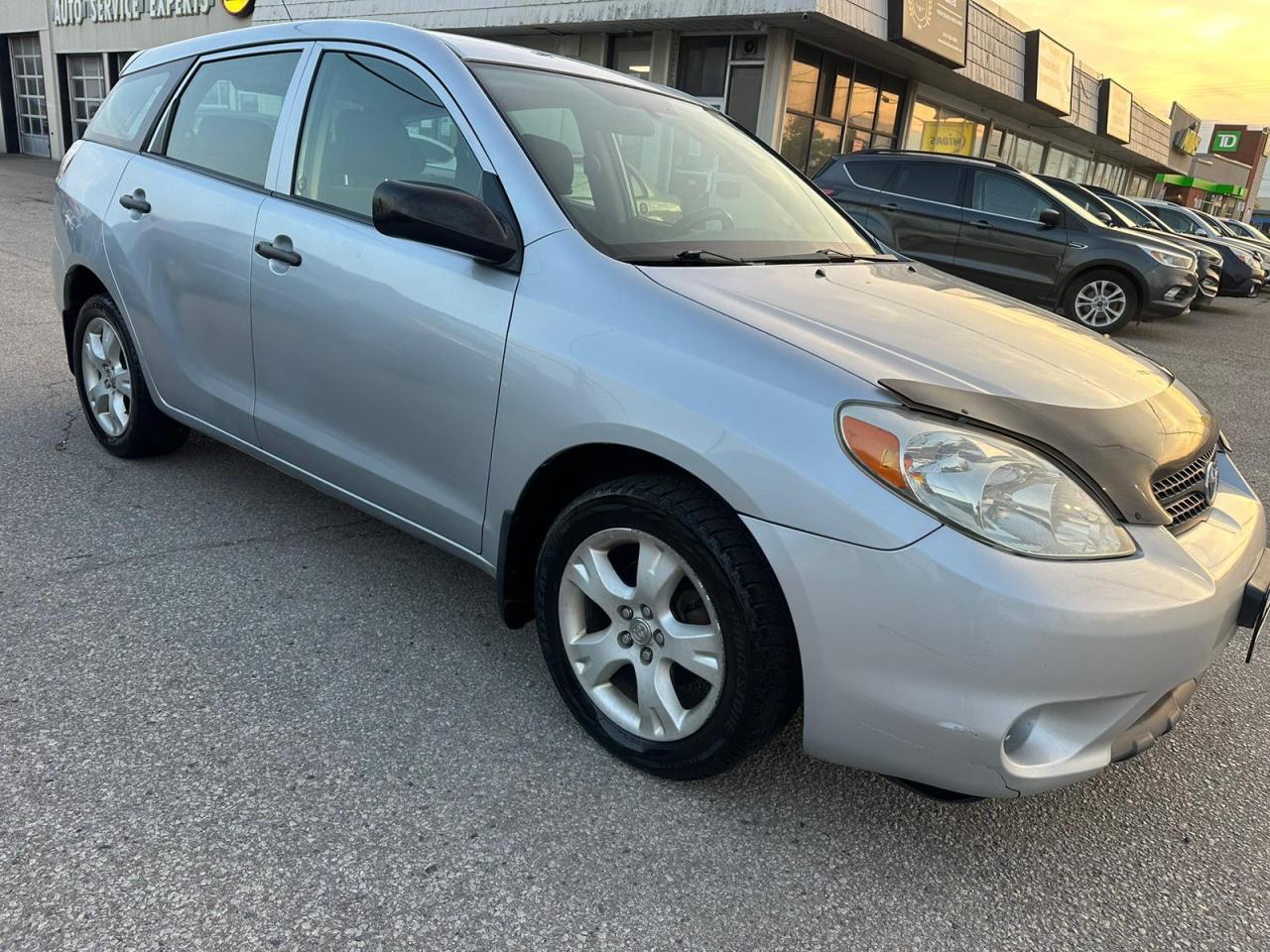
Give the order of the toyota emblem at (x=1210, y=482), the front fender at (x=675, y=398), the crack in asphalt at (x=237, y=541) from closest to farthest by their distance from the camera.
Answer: the front fender at (x=675, y=398) → the toyota emblem at (x=1210, y=482) → the crack in asphalt at (x=237, y=541)

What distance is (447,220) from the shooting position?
2240 millimetres

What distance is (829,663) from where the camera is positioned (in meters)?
1.84

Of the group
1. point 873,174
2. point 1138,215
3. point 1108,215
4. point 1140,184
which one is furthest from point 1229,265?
point 1140,184

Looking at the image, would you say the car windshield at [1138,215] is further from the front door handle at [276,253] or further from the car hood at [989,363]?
the front door handle at [276,253]

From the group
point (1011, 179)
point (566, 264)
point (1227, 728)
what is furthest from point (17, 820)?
point (1011, 179)

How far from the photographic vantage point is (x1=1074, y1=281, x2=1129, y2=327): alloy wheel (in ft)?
33.4

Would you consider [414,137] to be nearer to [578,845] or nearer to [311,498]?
[311,498]

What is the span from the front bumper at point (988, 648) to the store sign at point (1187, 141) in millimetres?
50422

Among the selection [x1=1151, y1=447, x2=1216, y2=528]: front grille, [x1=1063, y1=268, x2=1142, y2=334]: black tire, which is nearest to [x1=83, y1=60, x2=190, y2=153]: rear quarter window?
[x1=1151, y1=447, x2=1216, y2=528]: front grille

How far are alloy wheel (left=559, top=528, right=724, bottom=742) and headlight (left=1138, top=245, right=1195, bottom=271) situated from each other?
9.85m

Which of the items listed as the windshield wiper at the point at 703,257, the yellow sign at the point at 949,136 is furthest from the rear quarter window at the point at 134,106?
the yellow sign at the point at 949,136

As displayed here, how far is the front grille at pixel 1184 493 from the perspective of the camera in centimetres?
198

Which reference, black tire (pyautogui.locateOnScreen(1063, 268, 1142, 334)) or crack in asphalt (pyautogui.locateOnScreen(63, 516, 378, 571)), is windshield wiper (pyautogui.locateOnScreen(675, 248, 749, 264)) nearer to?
crack in asphalt (pyautogui.locateOnScreen(63, 516, 378, 571))

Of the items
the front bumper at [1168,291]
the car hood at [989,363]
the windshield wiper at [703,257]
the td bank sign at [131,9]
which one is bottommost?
the front bumper at [1168,291]
